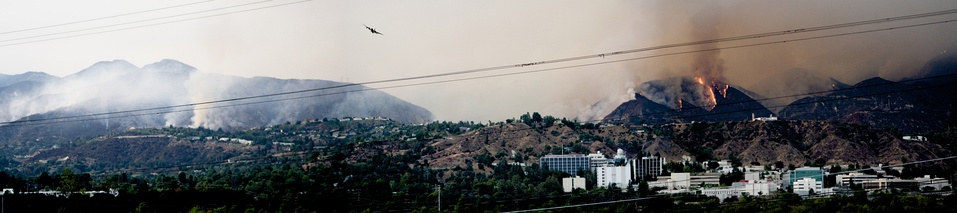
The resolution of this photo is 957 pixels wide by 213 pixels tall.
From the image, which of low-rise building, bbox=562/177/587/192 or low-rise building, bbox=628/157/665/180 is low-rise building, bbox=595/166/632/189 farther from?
low-rise building, bbox=562/177/587/192

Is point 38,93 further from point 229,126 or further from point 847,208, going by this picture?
point 847,208

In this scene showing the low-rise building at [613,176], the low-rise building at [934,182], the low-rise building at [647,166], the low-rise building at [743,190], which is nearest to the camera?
the low-rise building at [934,182]

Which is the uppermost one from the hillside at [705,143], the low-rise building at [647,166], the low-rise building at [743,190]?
the hillside at [705,143]

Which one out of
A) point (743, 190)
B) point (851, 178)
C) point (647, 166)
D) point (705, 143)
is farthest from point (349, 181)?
point (851, 178)

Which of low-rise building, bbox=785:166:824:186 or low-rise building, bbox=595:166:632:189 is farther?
Result: low-rise building, bbox=595:166:632:189

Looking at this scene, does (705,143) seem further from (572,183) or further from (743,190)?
(743,190)

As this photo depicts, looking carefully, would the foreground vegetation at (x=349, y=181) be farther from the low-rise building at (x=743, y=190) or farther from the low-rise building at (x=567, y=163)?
the low-rise building at (x=743, y=190)

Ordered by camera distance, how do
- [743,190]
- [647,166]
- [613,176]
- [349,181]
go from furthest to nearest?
[647,166]
[613,176]
[349,181]
[743,190]

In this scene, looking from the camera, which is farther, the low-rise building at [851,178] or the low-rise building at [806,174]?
the low-rise building at [806,174]

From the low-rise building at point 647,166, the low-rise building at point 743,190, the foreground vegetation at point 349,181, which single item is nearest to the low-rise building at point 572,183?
the foreground vegetation at point 349,181

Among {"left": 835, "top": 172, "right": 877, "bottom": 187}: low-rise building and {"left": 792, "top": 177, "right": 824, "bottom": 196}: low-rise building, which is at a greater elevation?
{"left": 835, "top": 172, "right": 877, "bottom": 187}: low-rise building

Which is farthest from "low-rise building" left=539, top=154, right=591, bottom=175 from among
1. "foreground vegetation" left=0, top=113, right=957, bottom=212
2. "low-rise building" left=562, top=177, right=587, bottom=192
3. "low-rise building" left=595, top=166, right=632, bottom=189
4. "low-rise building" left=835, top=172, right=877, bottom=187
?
"low-rise building" left=835, top=172, right=877, bottom=187

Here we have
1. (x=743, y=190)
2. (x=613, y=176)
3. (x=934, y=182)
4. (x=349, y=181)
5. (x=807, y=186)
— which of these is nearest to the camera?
(x=934, y=182)
